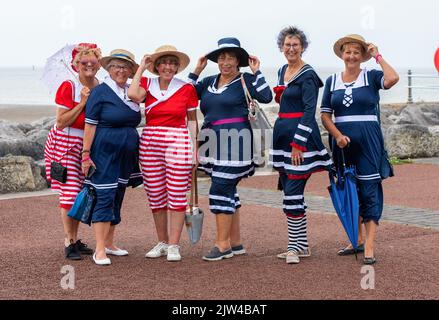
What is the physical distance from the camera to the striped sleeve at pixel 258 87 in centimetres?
759

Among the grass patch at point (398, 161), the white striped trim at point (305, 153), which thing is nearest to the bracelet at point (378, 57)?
the white striped trim at point (305, 153)

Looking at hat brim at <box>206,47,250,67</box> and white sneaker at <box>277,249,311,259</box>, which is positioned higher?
hat brim at <box>206,47,250,67</box>

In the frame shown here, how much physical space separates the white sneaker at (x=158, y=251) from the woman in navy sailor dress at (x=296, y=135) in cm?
103

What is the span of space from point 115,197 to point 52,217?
263 centimetres

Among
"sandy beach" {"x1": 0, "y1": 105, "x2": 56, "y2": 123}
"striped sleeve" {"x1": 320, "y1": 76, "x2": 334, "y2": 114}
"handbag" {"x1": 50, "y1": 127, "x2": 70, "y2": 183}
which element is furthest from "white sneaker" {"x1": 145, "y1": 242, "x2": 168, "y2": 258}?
"sandy beach" {"x1": 0, "y1": 105, "x2": 56, "y2": 123}

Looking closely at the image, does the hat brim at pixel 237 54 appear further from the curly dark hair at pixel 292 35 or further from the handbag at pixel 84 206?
the handbag at pixel 84 206

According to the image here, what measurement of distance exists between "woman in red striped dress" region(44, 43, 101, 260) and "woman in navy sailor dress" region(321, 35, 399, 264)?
2.08m

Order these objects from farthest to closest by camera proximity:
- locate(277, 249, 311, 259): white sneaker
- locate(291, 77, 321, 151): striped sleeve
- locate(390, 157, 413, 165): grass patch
Answer: locate(390, 157, 413, 165): grass patch < locate(277, 249, 311, 259): white sneaker < locate(291, 77, 321, 151): striped sleeve

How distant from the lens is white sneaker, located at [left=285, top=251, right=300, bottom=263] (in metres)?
7.52

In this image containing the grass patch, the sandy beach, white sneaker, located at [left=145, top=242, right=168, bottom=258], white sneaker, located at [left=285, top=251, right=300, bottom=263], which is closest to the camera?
white sneaker, located at [left=285, top=251, right=300, bottom=263]

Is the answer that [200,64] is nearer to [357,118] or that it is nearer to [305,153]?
[305,153]

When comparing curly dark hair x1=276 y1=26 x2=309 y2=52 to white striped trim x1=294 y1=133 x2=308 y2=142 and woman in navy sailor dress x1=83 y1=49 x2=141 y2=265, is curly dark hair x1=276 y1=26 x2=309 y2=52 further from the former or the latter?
woman in navy sailor dress x1=83 y1=49 x2=141 y2=265

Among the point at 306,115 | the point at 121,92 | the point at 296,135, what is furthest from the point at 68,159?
the point at 306,115

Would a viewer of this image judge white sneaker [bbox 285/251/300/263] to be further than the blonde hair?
No
